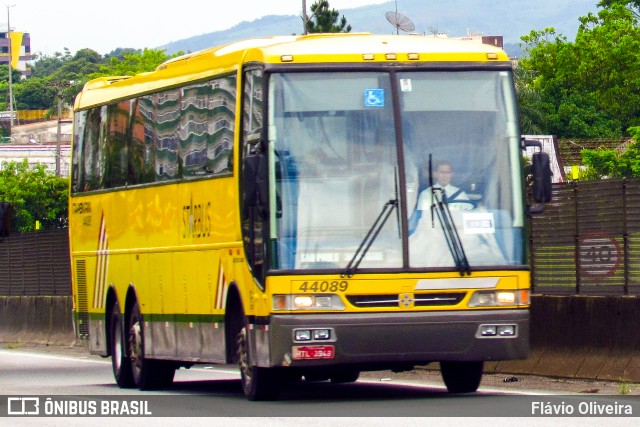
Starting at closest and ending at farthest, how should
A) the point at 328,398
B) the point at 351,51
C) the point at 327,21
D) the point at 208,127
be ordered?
the point at 351,51 → the point at 328,398 → the point at 208,127 → the point at 327,21

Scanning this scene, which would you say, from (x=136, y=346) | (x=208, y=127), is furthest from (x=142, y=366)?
(x=208, y=127)

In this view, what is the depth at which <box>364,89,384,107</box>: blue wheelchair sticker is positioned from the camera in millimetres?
15742

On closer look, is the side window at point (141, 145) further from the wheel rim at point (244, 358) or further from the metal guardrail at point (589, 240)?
the metal guardrail at point (589, 240)

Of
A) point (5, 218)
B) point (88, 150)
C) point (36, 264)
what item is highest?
point (88, 150)

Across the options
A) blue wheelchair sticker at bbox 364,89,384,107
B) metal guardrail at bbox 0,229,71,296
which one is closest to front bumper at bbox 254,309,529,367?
blue wheelchair sticker at bbox 364,89,384,107

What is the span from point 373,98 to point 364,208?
107 cm

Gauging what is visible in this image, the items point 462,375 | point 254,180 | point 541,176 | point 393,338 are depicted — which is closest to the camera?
point 254,180

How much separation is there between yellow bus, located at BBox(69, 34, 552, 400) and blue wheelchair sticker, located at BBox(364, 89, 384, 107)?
1 cm

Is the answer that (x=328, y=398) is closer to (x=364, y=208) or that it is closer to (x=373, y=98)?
(x=364, y=208)

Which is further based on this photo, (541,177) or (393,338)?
(541,177)

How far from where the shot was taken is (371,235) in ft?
50.3

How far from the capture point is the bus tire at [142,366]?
64.8 ft


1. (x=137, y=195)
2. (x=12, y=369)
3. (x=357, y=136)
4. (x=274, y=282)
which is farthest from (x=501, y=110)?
(x=12, y=369)

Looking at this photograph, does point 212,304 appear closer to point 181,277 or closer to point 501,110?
point 181,277
